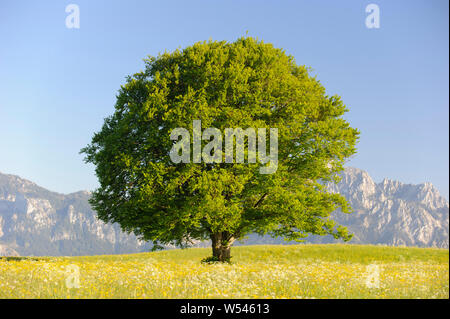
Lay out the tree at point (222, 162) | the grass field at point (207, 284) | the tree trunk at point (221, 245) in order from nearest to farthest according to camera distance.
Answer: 1. the grass field at point (207, 284)
2. the tree at point (222, 162)
3. the tree trunk at point (221, 245)

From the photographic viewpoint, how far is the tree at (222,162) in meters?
23.4

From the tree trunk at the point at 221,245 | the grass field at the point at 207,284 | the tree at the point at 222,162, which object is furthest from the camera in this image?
the tree trunk at the point at 221,245

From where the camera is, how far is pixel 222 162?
24453mm

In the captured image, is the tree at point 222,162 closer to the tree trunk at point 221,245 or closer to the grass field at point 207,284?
the tree trunk at point 221,245

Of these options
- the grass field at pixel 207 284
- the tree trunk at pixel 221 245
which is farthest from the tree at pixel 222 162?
the grass field at pixel 207 284

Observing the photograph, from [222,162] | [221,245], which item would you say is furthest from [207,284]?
[221,245]

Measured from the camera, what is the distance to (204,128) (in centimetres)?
2345

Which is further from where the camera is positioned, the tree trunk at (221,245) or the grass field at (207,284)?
the tree trunk at (221,245)

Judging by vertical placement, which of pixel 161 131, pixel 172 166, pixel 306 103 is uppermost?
pixel 306 103

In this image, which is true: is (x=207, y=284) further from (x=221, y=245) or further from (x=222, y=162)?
(x=221, y=245)

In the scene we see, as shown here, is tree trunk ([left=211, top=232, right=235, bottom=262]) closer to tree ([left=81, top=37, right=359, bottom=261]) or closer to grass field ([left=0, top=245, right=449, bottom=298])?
tree ([left=81, top=37, right=359, bottom=261])

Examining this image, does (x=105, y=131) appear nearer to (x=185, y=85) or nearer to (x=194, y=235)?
A: (x=185, y=85)
